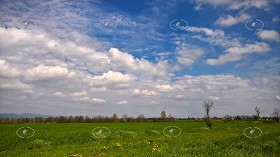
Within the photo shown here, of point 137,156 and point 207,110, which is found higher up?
point 207,110

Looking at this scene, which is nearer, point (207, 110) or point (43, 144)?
point (43, 144)

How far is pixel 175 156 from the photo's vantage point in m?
16.3

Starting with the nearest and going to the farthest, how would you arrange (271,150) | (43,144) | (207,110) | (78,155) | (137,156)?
(137,156)
(271,150)
(78,155)
(43,144)
(207,110)

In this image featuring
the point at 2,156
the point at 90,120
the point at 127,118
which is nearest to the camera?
the point at 2,156

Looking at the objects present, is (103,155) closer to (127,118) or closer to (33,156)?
(33,156)

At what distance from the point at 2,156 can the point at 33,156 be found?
13.2ft

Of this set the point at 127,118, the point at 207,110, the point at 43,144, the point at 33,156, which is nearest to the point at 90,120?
the point at 127,118

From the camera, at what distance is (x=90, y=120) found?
168 m

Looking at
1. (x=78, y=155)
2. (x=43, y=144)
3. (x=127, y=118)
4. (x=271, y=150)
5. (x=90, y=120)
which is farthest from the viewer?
(x=127, y=118)

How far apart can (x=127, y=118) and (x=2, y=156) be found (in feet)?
534

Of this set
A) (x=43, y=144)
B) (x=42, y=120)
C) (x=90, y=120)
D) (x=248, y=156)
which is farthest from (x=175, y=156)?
(x=42, y=120)

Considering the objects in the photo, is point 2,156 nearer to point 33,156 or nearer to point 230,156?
point 33,156

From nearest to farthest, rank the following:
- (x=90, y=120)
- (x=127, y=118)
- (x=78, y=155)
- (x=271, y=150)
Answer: (x=271, y=150) → (x=78, y=155) → (x=90, y=120) → (x=127, y=118)

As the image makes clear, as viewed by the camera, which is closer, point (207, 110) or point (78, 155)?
point (78, 155)
